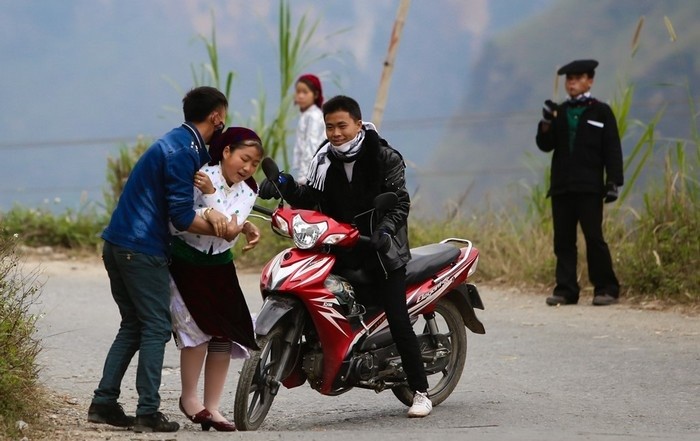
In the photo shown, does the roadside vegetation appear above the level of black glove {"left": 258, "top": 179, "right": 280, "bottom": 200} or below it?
below

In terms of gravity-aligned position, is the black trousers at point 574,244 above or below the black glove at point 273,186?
below

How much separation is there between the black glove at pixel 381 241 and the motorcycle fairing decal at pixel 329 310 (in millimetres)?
337

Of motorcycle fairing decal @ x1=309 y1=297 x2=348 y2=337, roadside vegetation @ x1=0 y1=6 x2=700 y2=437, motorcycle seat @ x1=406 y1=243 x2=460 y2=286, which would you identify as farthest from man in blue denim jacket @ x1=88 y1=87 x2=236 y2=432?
roadside vegetation @ x1=0 y1=6 x2=700 y2=437

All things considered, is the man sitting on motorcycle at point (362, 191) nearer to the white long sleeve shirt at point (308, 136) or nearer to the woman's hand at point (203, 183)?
the woman's hand at point (203, 183)

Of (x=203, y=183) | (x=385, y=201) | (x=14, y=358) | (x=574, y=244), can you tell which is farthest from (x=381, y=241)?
(x=574, y=244)

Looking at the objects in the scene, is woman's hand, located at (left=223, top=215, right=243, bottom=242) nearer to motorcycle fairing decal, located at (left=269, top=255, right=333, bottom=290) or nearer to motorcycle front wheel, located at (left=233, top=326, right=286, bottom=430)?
motorcycle fairing decal, located at (left=269, top=255, right=333, bottom=290)

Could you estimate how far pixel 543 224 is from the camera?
14141 mm

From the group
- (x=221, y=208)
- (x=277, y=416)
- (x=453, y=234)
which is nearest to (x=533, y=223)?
(x=453, y=234)

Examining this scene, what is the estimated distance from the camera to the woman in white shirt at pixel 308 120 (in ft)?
44.2

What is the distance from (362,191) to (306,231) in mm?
509

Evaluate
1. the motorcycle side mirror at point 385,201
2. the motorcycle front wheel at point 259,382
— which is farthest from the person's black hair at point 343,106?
the motorcycle front wheel at point 259,382

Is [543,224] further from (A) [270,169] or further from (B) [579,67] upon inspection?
(A) [270,169]

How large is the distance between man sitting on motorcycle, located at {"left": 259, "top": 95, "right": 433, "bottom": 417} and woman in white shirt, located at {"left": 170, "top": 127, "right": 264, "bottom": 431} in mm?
501

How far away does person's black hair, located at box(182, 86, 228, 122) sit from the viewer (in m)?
6.64
